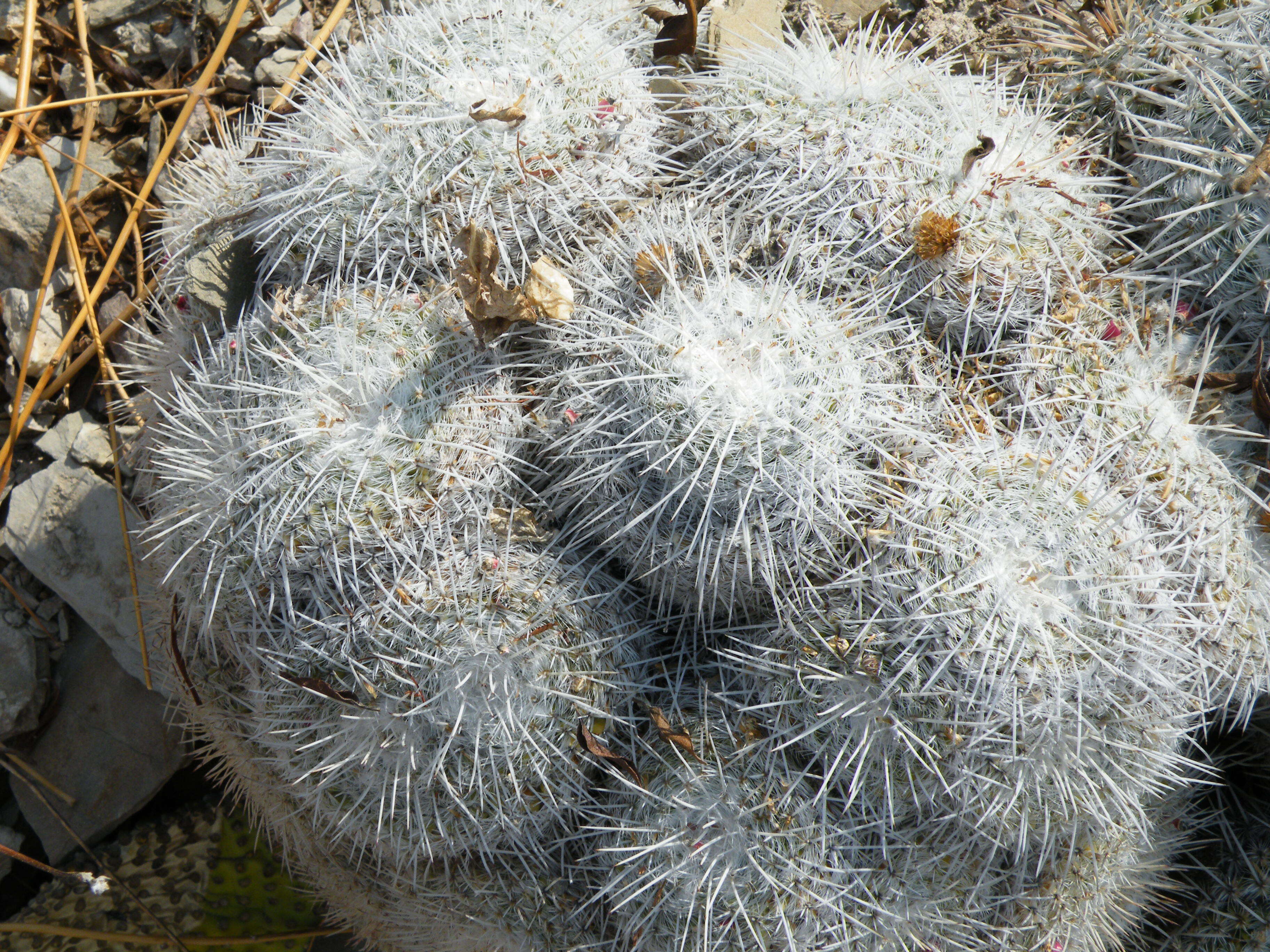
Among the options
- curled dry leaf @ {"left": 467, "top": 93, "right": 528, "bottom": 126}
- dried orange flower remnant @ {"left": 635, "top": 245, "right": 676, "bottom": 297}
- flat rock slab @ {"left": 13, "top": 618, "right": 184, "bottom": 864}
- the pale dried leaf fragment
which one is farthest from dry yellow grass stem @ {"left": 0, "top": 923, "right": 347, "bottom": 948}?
curled dry leaf @ {"left": 467, "top": 93, "right": 528, "bottom": 126}

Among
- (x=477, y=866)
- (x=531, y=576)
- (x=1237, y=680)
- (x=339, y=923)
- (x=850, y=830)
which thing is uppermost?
(x=531, y=576)

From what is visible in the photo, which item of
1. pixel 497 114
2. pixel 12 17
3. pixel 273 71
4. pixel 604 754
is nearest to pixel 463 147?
pixel 497 114

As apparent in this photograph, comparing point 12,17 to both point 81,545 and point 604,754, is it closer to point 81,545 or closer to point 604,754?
point 81,545

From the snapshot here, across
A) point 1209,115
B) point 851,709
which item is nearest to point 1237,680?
point 851,709

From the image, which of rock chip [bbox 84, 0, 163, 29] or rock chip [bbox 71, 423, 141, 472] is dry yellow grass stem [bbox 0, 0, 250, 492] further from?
rock chip [bbox 84, 0, 163, 29]

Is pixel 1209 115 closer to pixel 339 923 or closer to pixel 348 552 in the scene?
pixel 348 552

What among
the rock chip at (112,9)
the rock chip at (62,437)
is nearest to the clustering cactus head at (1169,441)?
the rock chip at (62,437)
